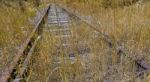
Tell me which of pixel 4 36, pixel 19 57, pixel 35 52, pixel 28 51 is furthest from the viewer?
pixel 4 36

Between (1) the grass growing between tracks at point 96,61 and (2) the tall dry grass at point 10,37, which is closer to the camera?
(1) the grass growing between tracks at point 96,61

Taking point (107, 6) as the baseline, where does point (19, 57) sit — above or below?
above

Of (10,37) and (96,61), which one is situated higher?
(96,61)

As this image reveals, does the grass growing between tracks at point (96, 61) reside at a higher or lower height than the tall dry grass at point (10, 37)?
higher

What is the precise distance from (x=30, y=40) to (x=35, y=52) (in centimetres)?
80

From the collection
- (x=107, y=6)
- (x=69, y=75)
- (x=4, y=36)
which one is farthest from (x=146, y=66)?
(x=107, y=6)

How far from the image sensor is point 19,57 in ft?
12.6

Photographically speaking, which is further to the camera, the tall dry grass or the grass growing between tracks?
the tall dry grass

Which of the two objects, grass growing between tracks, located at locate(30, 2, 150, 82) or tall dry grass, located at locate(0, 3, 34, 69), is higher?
grass growing between tracks, located at locate(30, 2, 150, 82)

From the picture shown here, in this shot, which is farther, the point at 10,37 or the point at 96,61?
the point at 10,37

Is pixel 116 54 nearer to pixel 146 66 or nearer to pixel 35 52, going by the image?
pixel 146 66

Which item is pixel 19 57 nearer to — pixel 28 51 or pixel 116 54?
pixel 28 51

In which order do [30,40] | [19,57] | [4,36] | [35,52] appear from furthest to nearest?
[4,36]
[30,40]
[35,52]
[19,57]

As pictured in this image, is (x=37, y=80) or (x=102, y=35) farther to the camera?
(x=102, y=35)
